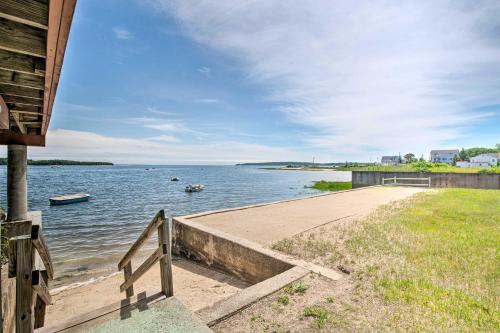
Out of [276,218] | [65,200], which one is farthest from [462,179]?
[65,200]

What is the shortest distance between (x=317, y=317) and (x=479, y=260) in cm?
381

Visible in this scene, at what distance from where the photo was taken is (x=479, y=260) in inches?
190

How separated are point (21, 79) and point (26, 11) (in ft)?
7.27

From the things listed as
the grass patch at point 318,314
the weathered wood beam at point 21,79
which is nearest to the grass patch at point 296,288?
the grass patch at point 318,314

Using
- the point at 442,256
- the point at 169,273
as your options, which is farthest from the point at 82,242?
the point at 442,256

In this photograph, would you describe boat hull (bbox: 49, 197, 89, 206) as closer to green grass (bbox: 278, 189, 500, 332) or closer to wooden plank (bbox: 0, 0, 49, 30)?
green grass (bbox: 278, 189, 500, 332)

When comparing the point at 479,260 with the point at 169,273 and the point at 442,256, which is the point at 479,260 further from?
the point at 169,273

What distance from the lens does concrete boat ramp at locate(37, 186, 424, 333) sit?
329 cm

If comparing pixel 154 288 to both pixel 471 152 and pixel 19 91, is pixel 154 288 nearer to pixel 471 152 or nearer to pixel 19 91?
pixel 19 91

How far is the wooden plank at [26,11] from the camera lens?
2.00 m

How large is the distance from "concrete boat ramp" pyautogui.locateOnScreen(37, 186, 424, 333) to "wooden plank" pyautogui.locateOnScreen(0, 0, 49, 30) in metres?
3.35

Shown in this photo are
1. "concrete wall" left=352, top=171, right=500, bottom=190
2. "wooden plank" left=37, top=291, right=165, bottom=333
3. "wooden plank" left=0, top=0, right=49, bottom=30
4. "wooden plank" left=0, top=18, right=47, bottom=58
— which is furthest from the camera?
"concrete wall" left=352, top=171, right=500, bottom=190

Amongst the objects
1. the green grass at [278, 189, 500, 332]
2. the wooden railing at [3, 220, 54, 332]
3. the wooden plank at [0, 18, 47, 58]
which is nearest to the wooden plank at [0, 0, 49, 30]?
the wooden plank at [0, 18, 47, 58]

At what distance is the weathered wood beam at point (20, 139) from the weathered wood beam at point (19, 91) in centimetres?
344
